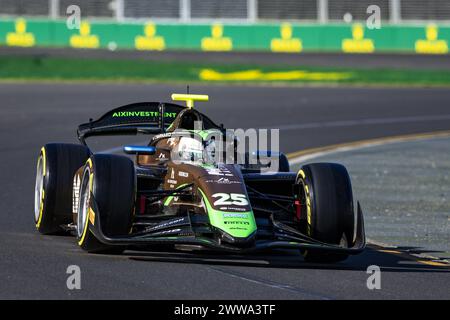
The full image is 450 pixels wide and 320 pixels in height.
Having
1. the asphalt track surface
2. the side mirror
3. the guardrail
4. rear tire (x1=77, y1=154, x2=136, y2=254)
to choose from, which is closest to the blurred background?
the guardrail

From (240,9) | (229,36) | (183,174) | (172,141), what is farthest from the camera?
(240,9)

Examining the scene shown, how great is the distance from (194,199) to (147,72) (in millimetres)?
23104

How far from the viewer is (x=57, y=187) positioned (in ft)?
34.0

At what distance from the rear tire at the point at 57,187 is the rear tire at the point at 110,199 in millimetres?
1104

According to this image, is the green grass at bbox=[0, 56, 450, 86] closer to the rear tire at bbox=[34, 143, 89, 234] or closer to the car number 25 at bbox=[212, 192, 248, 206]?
the rear tire at bbox=[34, 143, 89, 234]

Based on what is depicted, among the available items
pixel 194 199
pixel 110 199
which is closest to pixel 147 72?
pixel 194 199

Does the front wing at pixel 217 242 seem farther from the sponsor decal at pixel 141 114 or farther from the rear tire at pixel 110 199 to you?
the sponsor decal at pixel 141 114

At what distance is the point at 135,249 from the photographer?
31.4 ft

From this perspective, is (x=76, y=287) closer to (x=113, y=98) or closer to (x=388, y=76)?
(x=113, y=98)

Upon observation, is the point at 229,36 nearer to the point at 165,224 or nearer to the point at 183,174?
the point at 183,174

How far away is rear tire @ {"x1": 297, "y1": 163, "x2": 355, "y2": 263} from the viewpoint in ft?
30.7

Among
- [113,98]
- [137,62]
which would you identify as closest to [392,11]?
[137,62]

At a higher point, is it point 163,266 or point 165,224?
point 165,224

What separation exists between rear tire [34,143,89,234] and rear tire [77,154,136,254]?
110cm
